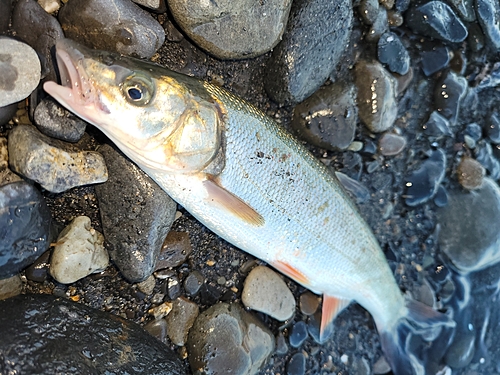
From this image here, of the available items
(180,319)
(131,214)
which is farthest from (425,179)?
(131,214)

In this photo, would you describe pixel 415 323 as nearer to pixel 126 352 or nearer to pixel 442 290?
pixel 442 290

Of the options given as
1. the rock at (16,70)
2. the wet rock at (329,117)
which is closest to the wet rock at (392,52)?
the wet rock at (329,117)

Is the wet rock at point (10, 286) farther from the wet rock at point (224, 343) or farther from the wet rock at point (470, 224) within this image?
the wet rock at point (470, 224)

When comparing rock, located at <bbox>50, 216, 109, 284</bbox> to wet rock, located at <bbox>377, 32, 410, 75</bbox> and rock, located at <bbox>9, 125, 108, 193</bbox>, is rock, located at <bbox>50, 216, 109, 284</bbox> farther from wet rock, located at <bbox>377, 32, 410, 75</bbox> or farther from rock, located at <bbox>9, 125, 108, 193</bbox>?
wet rock, located at <bbox>377, 32, 410, 75</bbox>

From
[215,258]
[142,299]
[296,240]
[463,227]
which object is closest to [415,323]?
[463,227]

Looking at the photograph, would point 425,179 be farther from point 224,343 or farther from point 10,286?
point 10,286

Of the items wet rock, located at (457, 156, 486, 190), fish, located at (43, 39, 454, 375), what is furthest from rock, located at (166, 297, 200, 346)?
wet rock, located at (457, 156, 486, 190)
